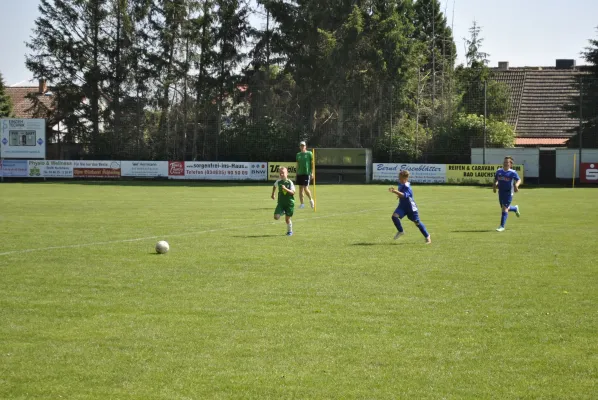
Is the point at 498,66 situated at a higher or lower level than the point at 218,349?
higher

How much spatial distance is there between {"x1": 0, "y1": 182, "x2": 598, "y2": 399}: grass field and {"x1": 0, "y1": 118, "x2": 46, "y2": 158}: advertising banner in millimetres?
36253

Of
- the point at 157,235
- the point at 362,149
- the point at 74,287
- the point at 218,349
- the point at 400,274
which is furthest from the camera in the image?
the point at 362,149

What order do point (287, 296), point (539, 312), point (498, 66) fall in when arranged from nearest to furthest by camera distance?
point (539, 312) → point (287, 296) → point (498, 66)

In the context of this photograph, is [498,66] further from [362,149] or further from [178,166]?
[178,166]

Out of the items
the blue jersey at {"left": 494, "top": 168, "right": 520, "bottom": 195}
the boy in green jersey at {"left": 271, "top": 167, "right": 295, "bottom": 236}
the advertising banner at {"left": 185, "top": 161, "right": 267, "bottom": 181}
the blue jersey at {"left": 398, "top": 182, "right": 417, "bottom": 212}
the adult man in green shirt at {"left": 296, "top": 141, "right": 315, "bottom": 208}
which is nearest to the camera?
the blue jersey at {"left": 398, "top": 182, "right": 417, "bottom": 212}

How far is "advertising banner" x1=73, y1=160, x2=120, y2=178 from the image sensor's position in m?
51.2

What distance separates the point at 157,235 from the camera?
16.6 m

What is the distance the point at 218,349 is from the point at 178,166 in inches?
1727

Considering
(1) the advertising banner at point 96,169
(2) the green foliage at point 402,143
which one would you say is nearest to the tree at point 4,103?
(1) the advertising banner at point 96,169

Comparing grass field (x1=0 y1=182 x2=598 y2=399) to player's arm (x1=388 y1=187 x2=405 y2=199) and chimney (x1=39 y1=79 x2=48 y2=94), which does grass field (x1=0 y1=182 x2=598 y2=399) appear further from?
chimney (x1=39 y1=79 x2=48 y2=94)

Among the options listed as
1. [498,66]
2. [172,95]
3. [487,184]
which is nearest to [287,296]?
[487,184]

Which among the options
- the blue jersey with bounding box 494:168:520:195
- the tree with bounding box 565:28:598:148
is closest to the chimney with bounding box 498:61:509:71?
the tree with bounding box 565:28:598:148

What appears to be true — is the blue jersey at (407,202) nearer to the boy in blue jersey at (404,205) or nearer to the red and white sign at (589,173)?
the boy in blue jersey at (404,205)

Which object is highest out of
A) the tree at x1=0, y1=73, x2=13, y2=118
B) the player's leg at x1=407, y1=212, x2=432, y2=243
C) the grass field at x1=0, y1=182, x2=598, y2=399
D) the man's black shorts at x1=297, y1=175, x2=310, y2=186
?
the tree at x1=0, y1=73, x2=13, y2=118
